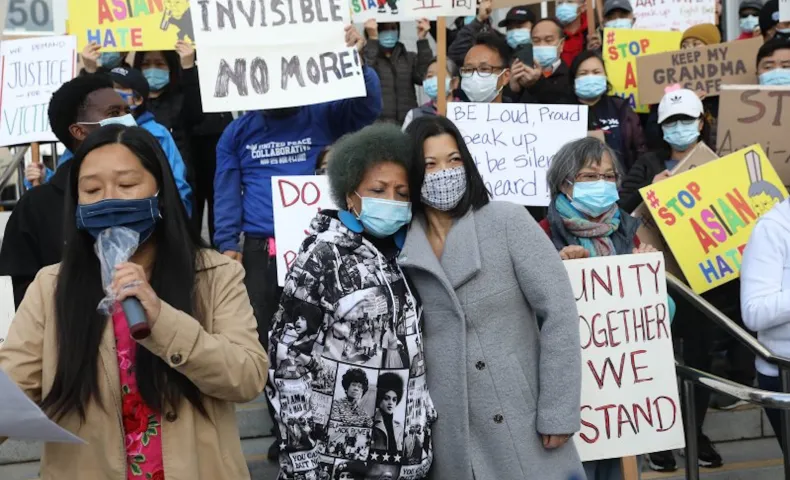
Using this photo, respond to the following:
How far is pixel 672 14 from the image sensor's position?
37.2 ft

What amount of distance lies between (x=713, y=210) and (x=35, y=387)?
4.34 meters

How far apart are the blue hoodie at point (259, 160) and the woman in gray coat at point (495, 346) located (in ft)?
7.29

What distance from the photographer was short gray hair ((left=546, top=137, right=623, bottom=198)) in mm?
4793

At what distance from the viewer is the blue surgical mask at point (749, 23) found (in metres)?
11.4

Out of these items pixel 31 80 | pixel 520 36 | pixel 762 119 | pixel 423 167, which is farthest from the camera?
pixel 520 36

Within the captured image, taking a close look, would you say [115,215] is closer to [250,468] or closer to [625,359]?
[625,359]

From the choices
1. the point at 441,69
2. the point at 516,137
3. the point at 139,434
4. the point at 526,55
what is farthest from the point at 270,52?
the point at 139,434

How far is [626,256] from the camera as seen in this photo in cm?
453

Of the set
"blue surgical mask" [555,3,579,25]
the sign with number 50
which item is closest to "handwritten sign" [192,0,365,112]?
the sign with number 50

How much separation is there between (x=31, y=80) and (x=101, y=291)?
16.4 feet

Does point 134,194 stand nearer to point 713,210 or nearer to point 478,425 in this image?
point 478,425

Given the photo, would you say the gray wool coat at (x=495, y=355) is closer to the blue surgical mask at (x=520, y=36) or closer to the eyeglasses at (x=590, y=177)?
the eyeglasses at (x=590, y=177)

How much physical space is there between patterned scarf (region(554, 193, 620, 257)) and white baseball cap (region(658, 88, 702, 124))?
241cm

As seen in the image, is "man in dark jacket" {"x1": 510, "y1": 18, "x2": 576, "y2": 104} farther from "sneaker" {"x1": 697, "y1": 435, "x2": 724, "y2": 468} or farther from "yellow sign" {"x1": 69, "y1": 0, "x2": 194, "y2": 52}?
"sneaker" {"x1": 697, "y1": 435, "x2": 724, "y2": 468}
